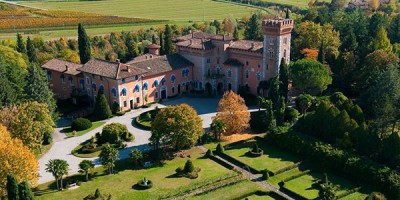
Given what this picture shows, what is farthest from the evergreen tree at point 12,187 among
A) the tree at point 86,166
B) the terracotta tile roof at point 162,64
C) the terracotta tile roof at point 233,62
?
the terracotta tile roof at point 233,62

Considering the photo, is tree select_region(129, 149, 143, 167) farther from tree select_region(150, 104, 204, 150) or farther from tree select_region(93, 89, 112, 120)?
tree select_region(93, 89, 112, 120)

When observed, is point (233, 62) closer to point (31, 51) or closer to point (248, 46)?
point (248, 46)

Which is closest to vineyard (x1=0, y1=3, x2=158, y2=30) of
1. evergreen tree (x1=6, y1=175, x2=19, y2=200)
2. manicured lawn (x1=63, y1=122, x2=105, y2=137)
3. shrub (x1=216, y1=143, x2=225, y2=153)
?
manicured lawn (x1=63, y1=122, x2=105, y2=137)

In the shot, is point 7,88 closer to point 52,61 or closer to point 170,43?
point 52,61

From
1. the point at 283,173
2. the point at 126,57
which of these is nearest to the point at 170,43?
the point at 126,57

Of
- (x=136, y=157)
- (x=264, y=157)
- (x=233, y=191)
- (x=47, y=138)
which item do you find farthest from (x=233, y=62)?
(x=233, y=191)

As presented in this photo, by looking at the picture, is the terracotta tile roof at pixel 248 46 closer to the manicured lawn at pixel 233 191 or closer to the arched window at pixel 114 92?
the arched window at pixel 114 92
